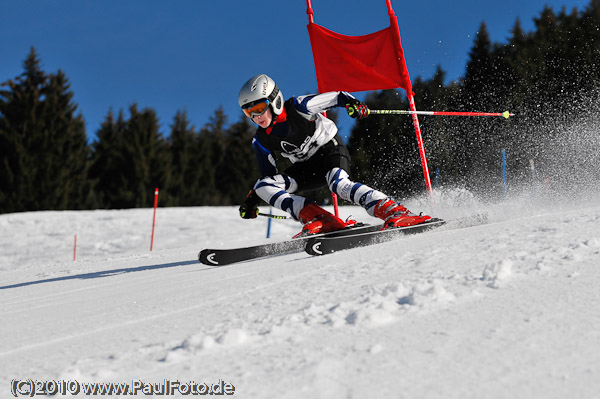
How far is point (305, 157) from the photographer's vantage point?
4859mm

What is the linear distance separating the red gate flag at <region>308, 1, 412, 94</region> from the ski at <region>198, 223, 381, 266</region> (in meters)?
2.65

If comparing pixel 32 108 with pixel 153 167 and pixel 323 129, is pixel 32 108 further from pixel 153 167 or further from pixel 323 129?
pixel 323 129

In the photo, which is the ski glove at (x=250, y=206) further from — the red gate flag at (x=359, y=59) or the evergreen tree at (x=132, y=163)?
the evergreen tree at (x=132, y=163)

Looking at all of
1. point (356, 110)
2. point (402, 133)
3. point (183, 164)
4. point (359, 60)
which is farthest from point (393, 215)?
point (183, 164)

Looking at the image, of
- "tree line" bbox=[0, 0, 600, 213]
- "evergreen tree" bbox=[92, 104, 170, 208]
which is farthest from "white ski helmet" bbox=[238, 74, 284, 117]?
"evergreen tree" bbox=[92, 104, 170, 208]

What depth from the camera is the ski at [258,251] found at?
4199 mm

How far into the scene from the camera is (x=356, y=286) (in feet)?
7.97

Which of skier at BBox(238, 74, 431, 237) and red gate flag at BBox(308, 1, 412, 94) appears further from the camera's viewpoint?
red gate flag at BBox(308, 1, 412, 94)

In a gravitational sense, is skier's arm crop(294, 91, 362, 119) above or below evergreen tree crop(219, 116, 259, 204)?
below

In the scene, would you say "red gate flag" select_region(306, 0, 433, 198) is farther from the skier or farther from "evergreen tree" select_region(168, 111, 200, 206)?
"evergreen tree" select_region(168, 111, 200, 206)

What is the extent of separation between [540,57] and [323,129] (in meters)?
24.5

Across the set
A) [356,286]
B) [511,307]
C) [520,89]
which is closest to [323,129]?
[356,286]

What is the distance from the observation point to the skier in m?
4.39

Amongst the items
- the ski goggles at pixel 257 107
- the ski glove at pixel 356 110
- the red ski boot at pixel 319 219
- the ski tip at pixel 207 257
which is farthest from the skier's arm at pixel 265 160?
the ski tip at pixel 207 257
